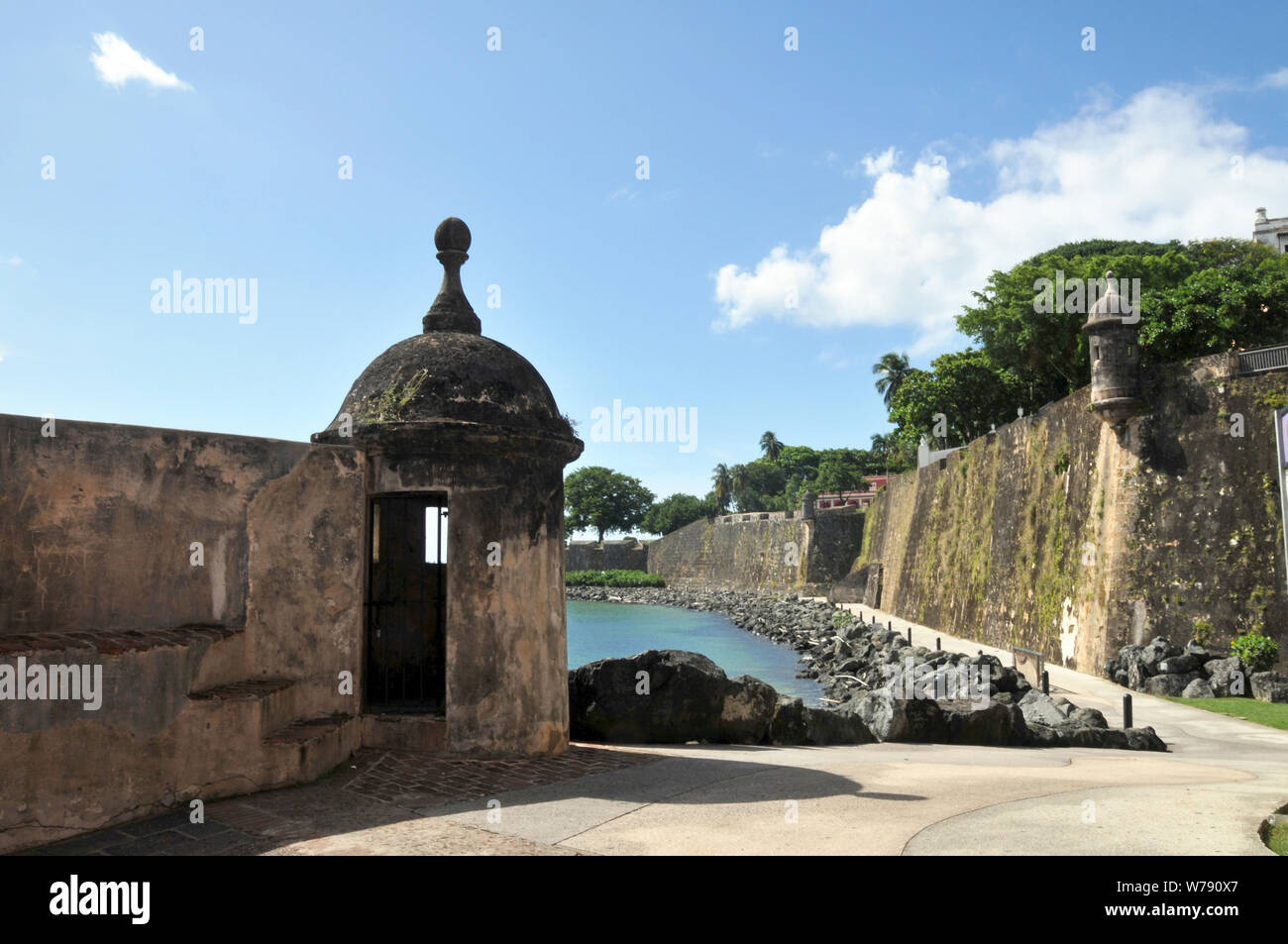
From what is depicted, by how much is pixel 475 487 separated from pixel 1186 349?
24333 mm

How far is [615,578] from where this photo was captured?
82.1 metres

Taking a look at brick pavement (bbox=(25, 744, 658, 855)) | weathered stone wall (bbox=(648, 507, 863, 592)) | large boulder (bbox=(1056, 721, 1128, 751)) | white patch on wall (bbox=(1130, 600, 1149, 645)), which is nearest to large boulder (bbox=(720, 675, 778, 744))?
brick pavement (bbox=(25, 744, 658, 855))

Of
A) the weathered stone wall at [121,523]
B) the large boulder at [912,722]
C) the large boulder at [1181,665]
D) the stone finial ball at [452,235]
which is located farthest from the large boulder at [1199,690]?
the weathered stone wall at [121,523]

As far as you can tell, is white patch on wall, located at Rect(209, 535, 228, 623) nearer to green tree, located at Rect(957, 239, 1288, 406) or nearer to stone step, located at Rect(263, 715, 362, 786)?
stone step, located at Rect(263, 715, 362, 786)

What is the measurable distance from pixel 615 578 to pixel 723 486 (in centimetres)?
2062

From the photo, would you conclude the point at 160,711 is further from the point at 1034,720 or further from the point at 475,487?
the point at 1034,720

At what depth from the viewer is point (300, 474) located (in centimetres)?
673

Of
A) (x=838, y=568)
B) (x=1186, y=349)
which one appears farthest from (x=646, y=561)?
(x=1186, y=349)

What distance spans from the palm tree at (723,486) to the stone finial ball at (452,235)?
8861 cm

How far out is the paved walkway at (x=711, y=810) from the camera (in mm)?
4637

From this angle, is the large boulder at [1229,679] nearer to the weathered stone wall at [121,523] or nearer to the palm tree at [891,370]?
the weathered stone wall at [121,523]

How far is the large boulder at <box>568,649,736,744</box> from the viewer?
9.17 metres

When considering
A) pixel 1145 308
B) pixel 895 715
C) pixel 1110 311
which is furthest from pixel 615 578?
pixel 895 715

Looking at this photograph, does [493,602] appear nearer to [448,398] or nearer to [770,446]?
[448,398]
